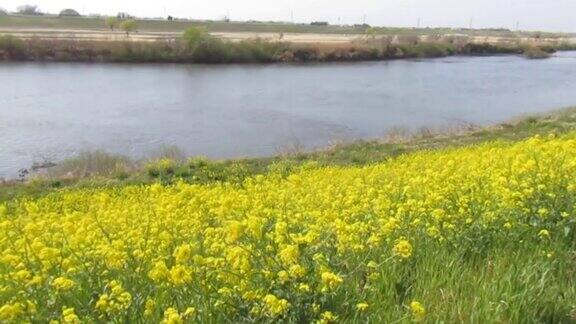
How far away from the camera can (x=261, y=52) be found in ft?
151

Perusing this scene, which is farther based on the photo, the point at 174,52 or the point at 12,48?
the point at 174,52

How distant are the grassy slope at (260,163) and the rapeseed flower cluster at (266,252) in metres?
7.89

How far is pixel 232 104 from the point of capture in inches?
1059

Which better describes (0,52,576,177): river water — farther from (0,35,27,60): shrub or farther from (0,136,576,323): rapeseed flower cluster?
(0,136,576,323): rapeseed flower cluster

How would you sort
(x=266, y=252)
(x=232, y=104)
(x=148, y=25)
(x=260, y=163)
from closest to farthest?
(x=266, y=252) < (x=260, y=163) < (x=232, y=104) < (x=148, y=25)

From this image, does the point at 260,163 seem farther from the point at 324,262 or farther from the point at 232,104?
the point at 324,262

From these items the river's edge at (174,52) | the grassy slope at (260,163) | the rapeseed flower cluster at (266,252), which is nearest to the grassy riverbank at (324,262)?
the rapeseed flower cluster at (266,252)

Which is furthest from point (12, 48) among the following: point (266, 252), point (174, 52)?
point (266, 252)

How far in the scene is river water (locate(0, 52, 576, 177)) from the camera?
65.3ft

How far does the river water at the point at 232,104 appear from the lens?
65.3 ft

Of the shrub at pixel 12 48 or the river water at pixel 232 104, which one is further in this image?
the shrub at pixel 12 48

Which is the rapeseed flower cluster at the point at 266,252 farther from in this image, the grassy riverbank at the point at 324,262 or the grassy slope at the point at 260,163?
the grassy slope at the point at 260,163

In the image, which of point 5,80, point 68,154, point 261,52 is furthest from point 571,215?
Answer: point 261,52

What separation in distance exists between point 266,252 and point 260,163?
12.4 m
